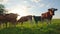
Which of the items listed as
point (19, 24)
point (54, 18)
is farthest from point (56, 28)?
point (19, 24)

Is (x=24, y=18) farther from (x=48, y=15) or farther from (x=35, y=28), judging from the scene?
(x=48, y=15)

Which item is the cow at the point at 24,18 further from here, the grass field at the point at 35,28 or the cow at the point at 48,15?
the cow at the point at 48,15

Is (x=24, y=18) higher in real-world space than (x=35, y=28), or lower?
higher

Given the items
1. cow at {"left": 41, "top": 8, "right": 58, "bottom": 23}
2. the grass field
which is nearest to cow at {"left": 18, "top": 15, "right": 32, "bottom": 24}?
the grass field

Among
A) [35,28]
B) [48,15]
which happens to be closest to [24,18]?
[35,28]

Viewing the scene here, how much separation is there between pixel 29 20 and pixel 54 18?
11.8 inches

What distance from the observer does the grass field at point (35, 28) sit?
201 cm

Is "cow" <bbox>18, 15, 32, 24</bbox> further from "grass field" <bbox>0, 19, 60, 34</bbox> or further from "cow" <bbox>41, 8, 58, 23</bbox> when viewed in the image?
"cow" <bbox>41, 8, 58, 23</bbox>

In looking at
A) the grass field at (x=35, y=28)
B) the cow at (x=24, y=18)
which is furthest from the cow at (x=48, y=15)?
the cow at (x=24, y=18)

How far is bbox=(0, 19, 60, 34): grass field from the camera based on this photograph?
2012mm

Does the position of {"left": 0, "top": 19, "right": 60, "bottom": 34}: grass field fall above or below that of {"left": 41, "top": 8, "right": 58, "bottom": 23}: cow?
below

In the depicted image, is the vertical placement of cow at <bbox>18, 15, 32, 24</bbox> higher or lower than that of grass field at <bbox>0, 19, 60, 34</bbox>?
higher

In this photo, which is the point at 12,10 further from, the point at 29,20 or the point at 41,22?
the point at 41,22

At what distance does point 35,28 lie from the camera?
2.04 m
